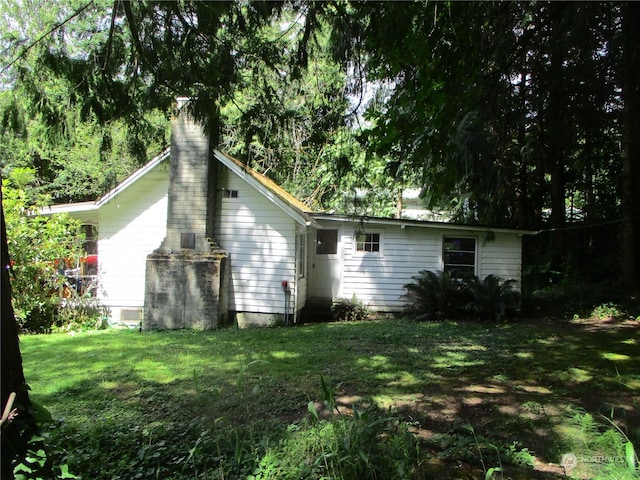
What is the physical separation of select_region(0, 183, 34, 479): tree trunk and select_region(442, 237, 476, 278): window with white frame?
10.9 meters

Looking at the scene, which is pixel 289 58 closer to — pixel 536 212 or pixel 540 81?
pixel 540 81

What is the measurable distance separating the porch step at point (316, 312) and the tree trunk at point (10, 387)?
9.60 m

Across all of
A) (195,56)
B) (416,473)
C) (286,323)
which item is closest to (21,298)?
(286,323)

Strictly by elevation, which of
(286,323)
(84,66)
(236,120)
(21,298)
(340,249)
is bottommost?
(286,323)

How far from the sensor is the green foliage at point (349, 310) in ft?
38.3

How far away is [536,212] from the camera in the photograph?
1517 cm

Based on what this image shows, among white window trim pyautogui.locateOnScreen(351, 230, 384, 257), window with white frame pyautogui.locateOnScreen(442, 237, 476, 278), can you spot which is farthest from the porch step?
window with white frame pyautogui.locateOnScreen(442, 237, 476, 278)

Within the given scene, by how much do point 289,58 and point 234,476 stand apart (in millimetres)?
3795

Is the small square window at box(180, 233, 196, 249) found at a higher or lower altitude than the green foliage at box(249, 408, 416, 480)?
higher

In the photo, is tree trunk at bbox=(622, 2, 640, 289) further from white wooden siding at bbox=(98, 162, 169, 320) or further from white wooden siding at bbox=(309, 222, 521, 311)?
white wooden siding at bbox=(98, 162, 169, 320)

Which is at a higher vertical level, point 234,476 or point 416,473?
point 416,473

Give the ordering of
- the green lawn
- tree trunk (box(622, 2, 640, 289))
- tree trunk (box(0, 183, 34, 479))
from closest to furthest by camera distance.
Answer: tree trunk (box(0, 183, 34, 479))
the green lawn
tree trunk (box(622, 2, 640, 289))

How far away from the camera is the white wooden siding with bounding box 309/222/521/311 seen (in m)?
11.9

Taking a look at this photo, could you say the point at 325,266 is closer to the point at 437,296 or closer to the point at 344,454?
the point at 437,296
